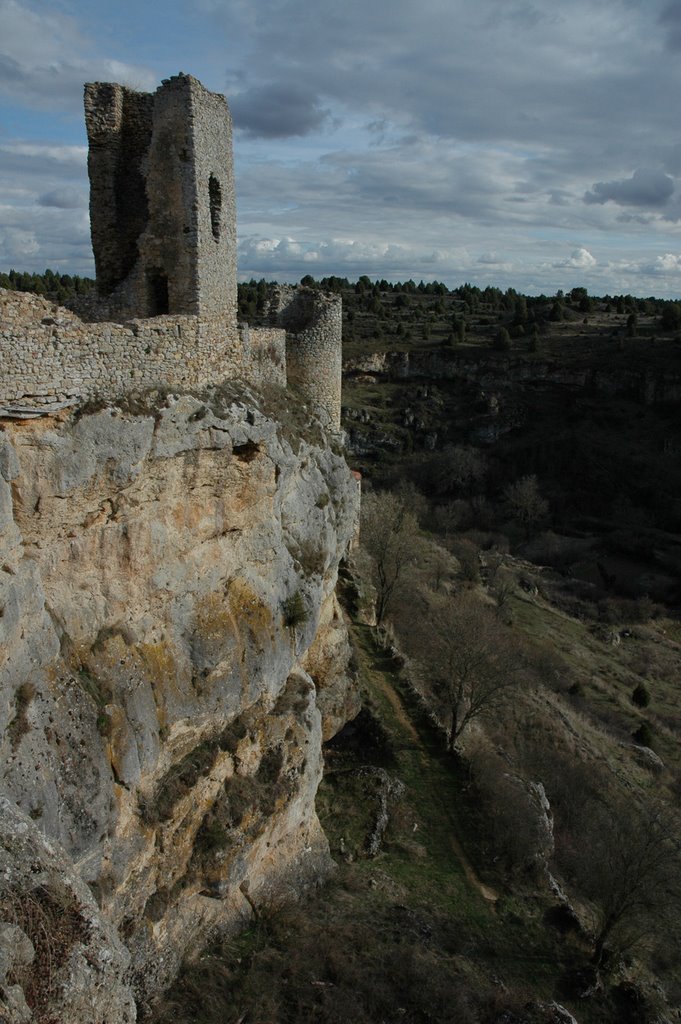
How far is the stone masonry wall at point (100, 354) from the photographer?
30.2ft

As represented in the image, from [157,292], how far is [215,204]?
2172 millimetres

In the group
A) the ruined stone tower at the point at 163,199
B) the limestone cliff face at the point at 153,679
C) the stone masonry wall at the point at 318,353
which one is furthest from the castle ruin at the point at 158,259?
the stone masonry wall at the point at 318,353

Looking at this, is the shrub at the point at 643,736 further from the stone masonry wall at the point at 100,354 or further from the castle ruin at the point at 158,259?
the stone masonry wall at the point at 100,354

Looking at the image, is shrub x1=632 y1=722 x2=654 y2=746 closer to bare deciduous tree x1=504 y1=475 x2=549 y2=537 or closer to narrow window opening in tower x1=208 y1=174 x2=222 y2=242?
narrow window opening in tower x1=208 y1=174 x2=222 y2=242

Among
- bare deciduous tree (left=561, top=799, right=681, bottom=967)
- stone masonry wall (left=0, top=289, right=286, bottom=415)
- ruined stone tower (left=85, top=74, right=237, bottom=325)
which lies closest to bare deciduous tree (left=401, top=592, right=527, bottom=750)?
bare deciduous tree (left=561, top=799, right=681, bottom=967)

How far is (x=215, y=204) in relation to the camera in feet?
46.4

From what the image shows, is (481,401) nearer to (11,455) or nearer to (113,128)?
(113,128)

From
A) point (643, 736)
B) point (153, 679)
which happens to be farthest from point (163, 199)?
point (643, 736)

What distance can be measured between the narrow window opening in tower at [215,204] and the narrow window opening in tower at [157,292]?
4.56 feet

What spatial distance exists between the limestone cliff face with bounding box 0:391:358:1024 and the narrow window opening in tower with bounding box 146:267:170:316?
2.98m

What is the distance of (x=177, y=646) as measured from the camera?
467 inches

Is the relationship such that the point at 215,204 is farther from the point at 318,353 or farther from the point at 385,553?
the point at 385,553

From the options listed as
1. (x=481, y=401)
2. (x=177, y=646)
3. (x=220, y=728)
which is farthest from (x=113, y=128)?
(x=481, y=401)

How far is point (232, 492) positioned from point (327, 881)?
9.44m
